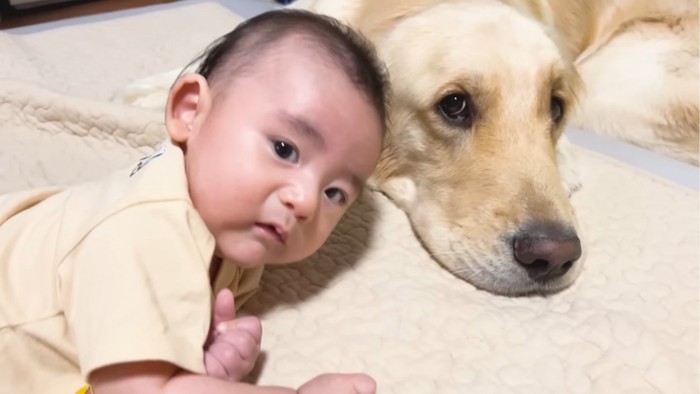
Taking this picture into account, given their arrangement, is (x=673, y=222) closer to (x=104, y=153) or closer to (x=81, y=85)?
(x=104, y=153)

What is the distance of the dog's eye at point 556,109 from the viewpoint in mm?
1446

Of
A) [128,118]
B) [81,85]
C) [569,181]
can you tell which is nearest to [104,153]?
[128,118]

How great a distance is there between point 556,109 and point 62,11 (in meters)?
2.91

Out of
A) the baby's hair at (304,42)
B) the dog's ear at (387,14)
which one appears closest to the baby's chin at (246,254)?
the baby's hair at (304,42)

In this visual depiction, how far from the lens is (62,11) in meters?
3.63

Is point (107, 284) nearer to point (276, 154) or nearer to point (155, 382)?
point (155, 382)

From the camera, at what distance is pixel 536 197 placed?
1.25 meters

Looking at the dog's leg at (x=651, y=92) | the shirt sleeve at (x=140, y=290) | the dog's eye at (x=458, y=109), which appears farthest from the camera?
the dog's leg at (x=651, y=92)

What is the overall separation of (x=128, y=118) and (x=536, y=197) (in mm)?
803

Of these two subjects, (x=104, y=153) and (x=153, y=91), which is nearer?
(x=104, y=153)

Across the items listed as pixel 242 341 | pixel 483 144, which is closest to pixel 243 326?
pixel 242 341

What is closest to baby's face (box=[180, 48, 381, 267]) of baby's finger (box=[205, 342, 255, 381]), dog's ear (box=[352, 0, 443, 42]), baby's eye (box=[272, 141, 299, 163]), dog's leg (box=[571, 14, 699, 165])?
baby's eye (box=[272, 141, 299, 163])

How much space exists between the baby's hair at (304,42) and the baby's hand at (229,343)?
1.03ft

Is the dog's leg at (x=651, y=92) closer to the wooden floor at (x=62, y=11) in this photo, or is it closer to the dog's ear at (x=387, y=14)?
the dog's ear at (x=387, y=14)
